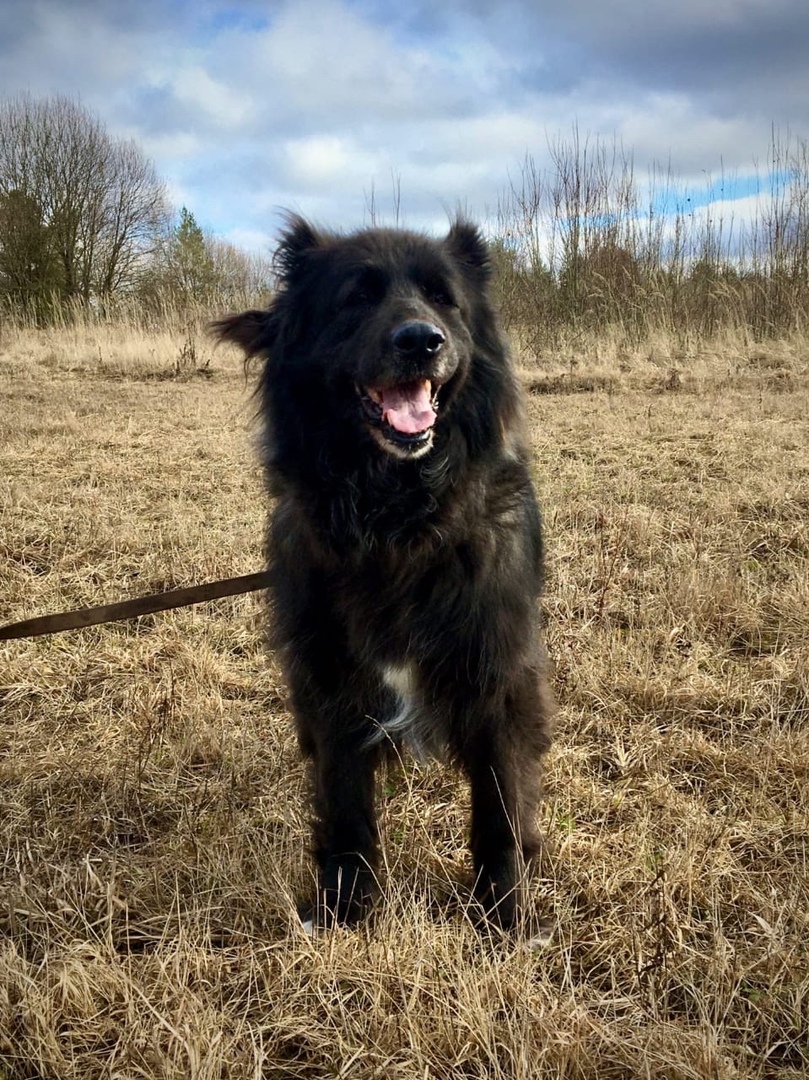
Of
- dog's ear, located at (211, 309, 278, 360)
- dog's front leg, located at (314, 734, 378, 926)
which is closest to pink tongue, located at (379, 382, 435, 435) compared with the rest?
dog's ear, located at (211, 309, 278, 360)

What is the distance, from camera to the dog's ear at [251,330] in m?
2.49

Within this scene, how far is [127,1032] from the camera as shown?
5.23ft

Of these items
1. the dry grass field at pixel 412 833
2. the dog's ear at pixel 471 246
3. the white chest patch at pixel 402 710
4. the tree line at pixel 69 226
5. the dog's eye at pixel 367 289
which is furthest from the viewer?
the tree line at pixel 69 226

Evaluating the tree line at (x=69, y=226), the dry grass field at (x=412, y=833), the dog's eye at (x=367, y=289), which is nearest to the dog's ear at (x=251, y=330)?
the dog's eye at (x=367, y=289)

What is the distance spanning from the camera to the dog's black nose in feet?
7.06

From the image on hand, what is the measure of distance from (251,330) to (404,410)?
2.06 feet

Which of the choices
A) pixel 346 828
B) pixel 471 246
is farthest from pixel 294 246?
pixel 346 828

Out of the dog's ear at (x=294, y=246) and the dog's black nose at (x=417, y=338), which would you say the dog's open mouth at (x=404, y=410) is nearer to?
the dog's black nose at (x=417, y=338)

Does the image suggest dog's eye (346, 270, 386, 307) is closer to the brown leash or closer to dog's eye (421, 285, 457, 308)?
dog's eye (421, 285, 457, 308)

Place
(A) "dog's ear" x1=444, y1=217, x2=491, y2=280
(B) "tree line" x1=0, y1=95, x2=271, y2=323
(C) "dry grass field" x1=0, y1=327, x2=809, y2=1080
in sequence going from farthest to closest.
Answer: (B) "tree line" x1=0, y1=95, x2=271, y2=323 < (A) "dog's ear" x1=444, y1=217, x2=491, y2=280 < (C) "dry grass field" x1=0, y1=327, x2=809, y2=1080

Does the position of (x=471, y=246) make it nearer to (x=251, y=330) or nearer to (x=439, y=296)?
(x=439, y=296)

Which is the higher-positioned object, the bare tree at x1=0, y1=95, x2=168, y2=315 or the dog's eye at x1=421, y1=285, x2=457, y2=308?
the bare tree at x1=0, y1=95, x2=168, y2=315

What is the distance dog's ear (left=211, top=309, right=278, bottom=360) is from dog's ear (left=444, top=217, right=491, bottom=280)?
0.66 meters

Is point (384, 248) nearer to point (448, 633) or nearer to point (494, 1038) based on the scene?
point (448, 633)
